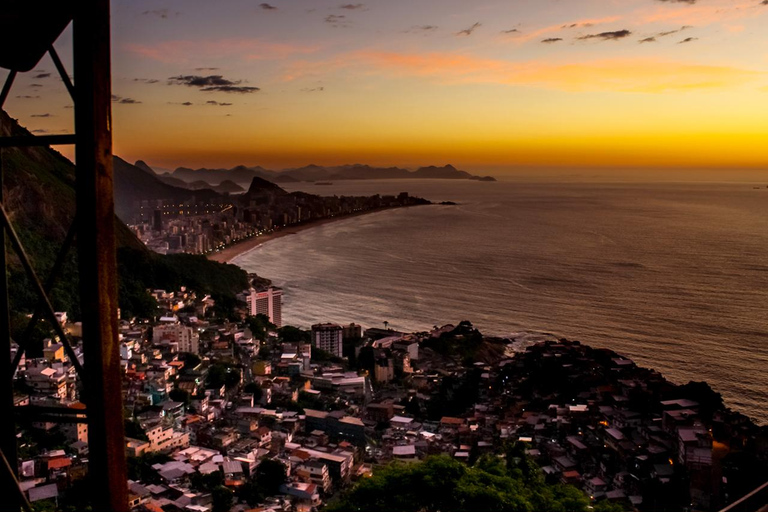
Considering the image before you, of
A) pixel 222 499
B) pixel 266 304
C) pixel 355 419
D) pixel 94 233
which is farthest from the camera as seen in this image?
pixel 266 304

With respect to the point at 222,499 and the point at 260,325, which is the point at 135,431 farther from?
the point at 260,325

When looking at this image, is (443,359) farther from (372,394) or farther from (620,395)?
(620,395)

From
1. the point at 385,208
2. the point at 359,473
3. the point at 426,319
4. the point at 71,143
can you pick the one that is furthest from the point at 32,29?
the point at 385,208

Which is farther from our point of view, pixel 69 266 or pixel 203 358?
pixel 69 266

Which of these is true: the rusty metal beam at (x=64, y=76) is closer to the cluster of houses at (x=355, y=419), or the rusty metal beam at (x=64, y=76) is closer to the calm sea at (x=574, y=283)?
the cluster of houses at (x=355, y=419)

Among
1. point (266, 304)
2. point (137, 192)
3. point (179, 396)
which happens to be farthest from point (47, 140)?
A: point (137, 192)

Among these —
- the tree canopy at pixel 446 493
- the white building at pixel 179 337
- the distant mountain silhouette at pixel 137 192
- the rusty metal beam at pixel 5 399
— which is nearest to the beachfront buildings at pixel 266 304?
the white building at pixel 179 337
